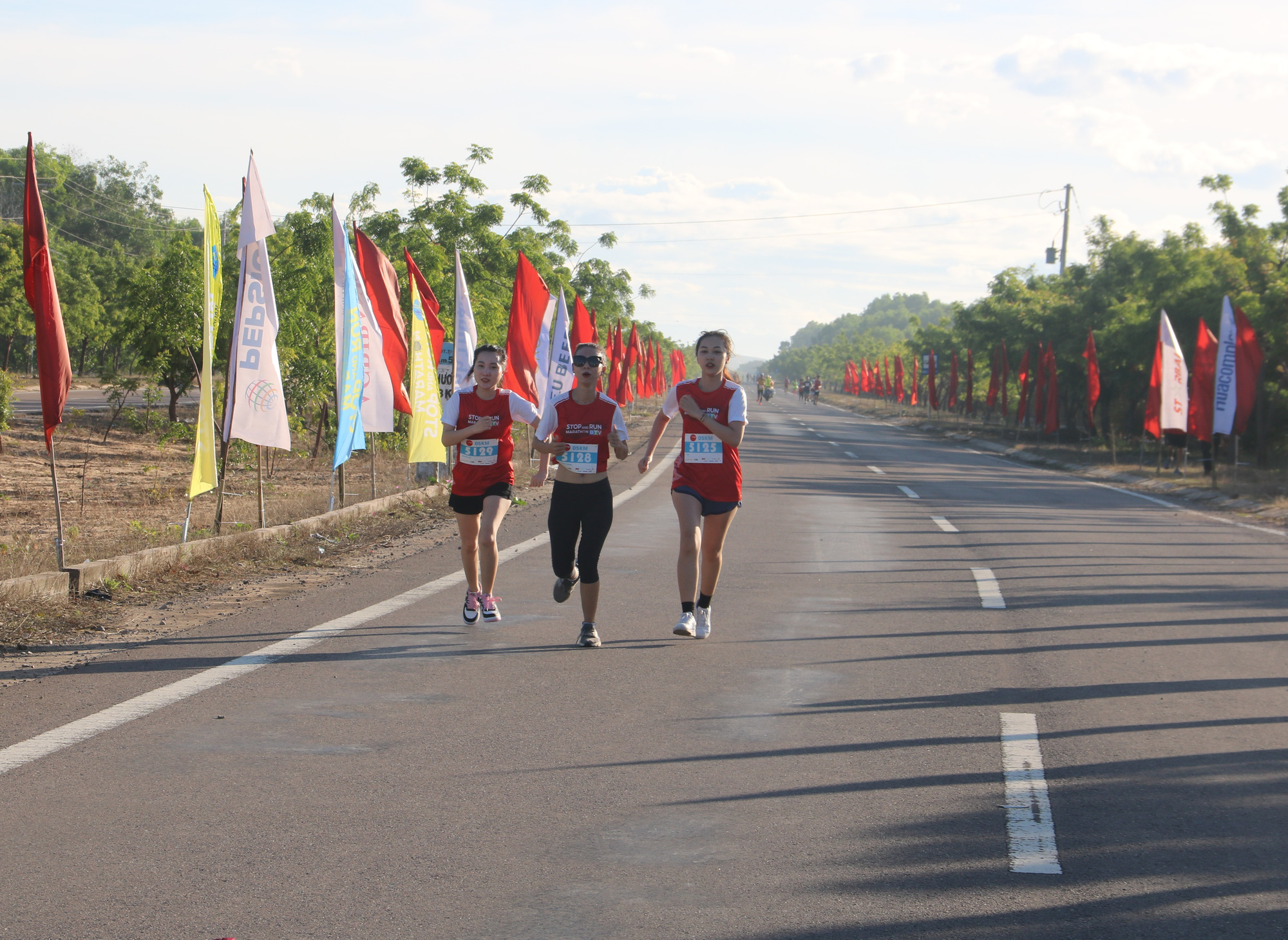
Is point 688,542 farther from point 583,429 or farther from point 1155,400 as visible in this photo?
point 1155,400

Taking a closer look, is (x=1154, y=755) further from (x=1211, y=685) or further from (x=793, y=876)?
(x=793, y=876)

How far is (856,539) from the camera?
538 inches

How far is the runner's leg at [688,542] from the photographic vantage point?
7844 millimetres

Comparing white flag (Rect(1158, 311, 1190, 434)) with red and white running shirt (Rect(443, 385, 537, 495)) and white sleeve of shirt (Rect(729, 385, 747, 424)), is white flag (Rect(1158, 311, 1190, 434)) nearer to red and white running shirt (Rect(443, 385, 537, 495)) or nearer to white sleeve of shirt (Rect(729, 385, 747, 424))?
white sleeve of shirt (Rect(729, 385, 747, 424))

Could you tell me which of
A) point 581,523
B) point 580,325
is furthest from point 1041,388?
point 581,523

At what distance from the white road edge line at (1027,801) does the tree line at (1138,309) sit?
23768mm

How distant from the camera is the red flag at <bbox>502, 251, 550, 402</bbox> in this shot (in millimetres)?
18688

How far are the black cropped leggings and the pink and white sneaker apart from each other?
75cm

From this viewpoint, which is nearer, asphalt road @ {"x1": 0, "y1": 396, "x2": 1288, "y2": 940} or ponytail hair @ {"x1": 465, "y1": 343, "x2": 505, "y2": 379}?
asphalt road @ {"x1": 0, "y1": 396, "x2": 1288, "y2": 940}

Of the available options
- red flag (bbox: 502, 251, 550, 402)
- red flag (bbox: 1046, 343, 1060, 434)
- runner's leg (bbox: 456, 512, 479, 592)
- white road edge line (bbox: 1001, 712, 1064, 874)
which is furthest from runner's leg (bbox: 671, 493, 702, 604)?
red flag (bbox: 1046, 343, 1060, 434)

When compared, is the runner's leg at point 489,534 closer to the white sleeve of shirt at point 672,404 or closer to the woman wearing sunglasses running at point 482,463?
the woman wearing sunglasses running at point 482,463

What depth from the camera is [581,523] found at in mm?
7730

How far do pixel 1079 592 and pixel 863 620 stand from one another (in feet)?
8.16

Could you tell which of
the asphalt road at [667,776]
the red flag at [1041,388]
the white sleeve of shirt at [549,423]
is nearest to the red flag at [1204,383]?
the red flag at [1041,388]
